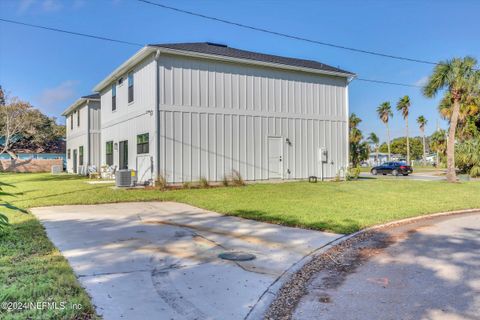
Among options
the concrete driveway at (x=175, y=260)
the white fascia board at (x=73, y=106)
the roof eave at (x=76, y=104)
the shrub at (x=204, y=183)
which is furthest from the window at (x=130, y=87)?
the concrete driveway at (x=175, y=260)

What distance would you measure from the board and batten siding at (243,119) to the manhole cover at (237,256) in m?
10.2

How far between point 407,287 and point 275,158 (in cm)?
1423

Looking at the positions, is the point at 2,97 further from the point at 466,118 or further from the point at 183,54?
the point at 466,118

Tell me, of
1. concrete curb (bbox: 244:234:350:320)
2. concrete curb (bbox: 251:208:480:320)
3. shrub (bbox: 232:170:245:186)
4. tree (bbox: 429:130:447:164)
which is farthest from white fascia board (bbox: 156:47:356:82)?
tree (bbox: 429:130:447:164)

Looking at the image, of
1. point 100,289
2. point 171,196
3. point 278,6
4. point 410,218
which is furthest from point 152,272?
point 278,6

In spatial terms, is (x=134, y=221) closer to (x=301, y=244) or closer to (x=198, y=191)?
(x=301, y=244)

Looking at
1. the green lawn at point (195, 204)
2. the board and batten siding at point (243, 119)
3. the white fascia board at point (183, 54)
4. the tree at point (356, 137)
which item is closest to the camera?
the green lawn at point (195, 204)

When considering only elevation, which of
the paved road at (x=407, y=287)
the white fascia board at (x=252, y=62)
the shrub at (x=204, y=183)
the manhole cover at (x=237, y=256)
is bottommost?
the paved road at (x=407, y=287)

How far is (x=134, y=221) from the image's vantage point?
805 centimetres

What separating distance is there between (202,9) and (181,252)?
11.4 metres

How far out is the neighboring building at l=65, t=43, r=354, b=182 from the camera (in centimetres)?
1546

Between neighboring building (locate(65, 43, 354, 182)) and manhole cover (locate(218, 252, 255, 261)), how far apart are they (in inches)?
399

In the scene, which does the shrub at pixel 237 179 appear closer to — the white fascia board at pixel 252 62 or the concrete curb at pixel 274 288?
the white fascia board at pixel 252 62

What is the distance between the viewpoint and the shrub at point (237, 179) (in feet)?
52.9
